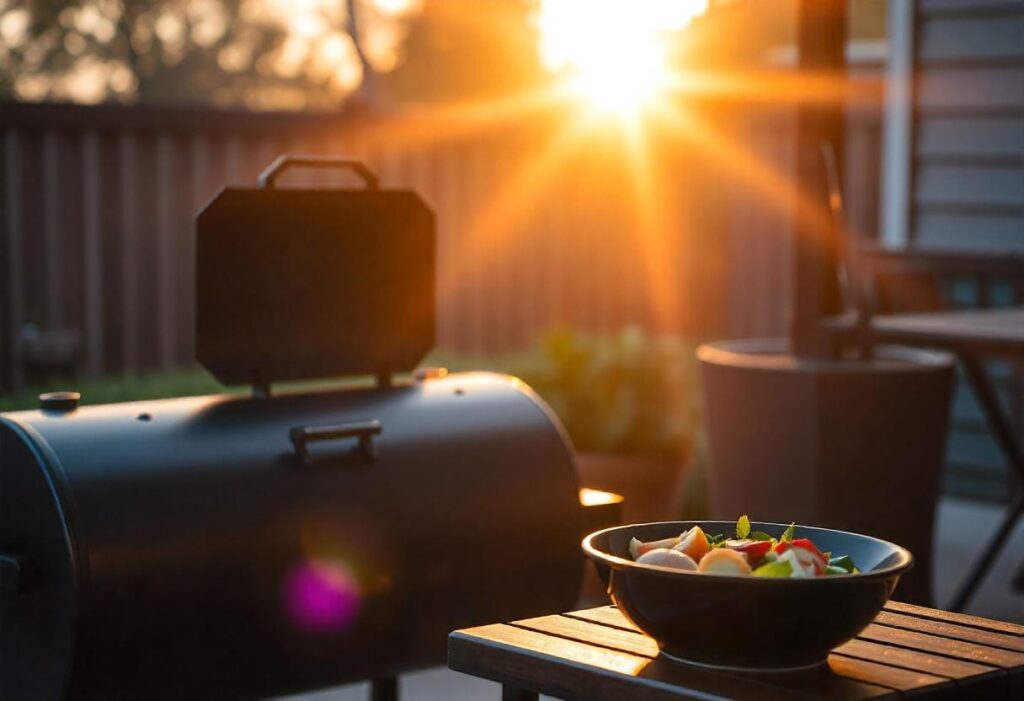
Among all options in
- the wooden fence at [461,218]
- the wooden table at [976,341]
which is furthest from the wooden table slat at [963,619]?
the wooden fence at [461,218]

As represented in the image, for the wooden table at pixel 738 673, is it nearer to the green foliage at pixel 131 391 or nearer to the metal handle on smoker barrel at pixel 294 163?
the metal handle on smoker barrel at pixel 294 163

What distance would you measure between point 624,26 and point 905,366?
340 centimetres

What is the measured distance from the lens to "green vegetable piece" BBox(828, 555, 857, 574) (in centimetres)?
167

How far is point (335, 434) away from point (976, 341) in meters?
1.81

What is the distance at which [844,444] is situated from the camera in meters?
3.85

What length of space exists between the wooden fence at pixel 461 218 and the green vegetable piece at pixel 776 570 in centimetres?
525

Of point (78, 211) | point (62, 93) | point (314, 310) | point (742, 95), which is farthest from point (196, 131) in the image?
point (62, 93)

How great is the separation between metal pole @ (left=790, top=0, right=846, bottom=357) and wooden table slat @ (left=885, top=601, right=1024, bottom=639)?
2300 mm

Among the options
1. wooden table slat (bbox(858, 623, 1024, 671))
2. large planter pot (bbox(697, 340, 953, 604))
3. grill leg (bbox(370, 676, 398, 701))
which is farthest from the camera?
large planter pot (bbox(697, 340, 953, 604))

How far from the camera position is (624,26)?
275 inches

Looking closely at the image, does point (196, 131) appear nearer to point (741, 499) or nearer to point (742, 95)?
point (742, 95)

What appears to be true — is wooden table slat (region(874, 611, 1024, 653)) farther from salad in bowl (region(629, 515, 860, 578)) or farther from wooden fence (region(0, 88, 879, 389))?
wooden fence (region(0, 88, 879, 389))

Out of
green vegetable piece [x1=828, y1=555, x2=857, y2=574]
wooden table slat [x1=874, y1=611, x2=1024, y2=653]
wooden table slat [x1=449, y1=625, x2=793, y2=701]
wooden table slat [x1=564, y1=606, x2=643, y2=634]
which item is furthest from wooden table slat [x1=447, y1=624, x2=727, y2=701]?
wooden table slat [x1=874, y1=611, x2=1024, y2=653]

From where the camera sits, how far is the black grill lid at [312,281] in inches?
109
